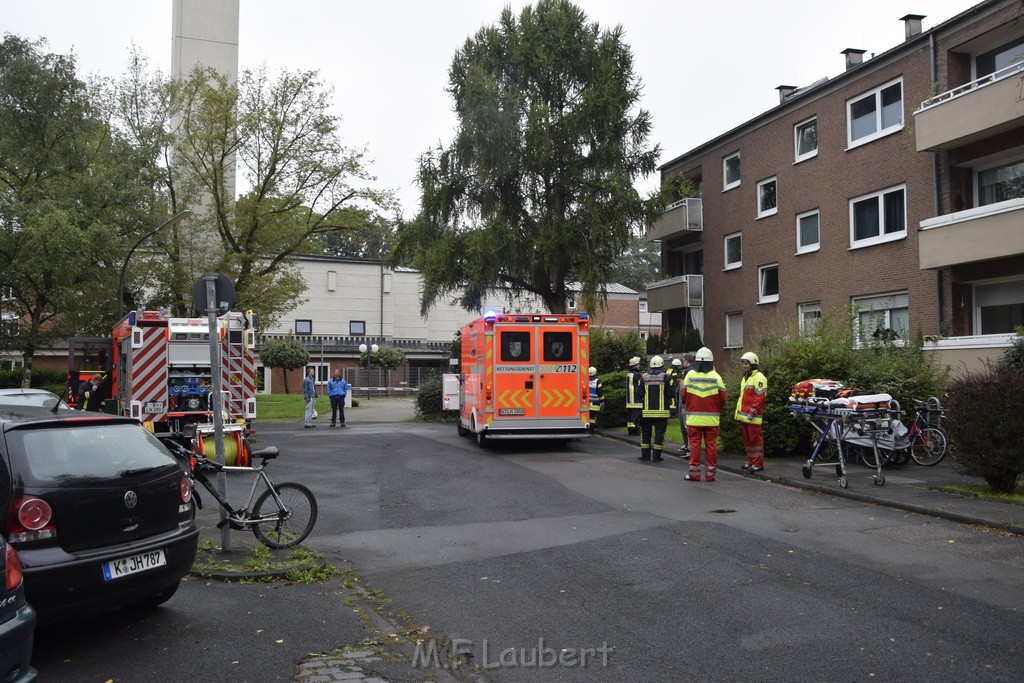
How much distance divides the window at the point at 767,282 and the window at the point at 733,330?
1578mm

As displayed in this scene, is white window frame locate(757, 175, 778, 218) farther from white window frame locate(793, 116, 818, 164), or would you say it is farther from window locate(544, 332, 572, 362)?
window locate(544, 332, 572, 362)

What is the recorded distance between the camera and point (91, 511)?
5598 mm

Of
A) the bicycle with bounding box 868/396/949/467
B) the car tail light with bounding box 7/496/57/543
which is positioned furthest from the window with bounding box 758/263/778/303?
the car tail light with bounding box 7/496/57/543

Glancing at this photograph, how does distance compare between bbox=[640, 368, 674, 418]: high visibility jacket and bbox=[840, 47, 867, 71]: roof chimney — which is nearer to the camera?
bbox=[640, 368, 674, 418]: high visibility jacket

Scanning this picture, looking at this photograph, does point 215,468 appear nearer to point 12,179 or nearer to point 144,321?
point 144,321

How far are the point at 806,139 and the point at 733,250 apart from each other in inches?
198

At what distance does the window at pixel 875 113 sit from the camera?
24.0 metres

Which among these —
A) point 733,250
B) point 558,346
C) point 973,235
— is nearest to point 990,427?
point 558,346

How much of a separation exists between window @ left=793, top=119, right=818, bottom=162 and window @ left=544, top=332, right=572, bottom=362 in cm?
1305

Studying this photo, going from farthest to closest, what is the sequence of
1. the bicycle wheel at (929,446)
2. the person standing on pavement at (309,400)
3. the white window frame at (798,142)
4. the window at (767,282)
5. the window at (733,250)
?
1. the window at (733,250)
2. the window at (767,282)
3. the person standing on pavement at (309,400)
4. the white window frame at (798,142)
5. the bicycle wheel at (929,446)

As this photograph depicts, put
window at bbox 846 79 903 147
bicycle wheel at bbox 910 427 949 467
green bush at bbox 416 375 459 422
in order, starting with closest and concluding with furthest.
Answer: bicycle wheel at bbox 910 427 949 467 < window at bbox 846 79 903 147 < green bush at bbox 416 375 459 422

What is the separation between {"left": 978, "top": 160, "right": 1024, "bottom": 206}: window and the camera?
20.8 meters

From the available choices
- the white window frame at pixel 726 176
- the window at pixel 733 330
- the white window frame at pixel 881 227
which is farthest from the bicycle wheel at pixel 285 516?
the white window frame at pixel 726 176

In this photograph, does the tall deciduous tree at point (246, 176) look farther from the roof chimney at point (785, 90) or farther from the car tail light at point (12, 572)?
the car tail light at point (12, 572)
